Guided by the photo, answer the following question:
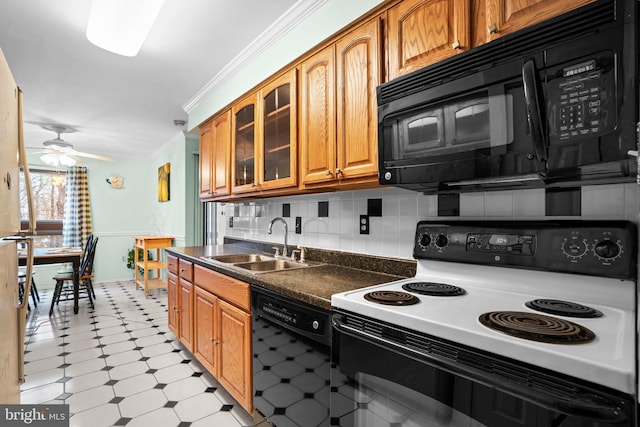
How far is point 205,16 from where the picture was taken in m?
1.95

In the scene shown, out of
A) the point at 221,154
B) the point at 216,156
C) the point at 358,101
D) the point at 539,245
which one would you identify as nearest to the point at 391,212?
the point at 358,101

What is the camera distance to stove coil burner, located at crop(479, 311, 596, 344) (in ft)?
2.35

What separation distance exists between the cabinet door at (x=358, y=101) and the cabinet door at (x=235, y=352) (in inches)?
38.4

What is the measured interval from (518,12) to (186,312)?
8.90 ft

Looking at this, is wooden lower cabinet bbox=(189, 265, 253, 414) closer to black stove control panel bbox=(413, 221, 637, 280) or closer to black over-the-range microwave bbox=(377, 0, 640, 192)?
black stove control panel bbox=(413, 221, 637, 280)

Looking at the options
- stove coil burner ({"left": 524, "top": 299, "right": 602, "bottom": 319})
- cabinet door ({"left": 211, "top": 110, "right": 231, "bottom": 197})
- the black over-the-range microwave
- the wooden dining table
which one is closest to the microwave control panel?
the black over-the-range microwave

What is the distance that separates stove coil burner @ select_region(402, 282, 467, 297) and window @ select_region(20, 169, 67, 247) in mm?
6419

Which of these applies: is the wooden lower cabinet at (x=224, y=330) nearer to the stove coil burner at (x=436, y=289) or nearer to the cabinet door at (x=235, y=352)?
the cabinet door at (x=235, y=352)

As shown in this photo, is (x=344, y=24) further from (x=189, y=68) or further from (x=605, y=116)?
(x=189, y=68)

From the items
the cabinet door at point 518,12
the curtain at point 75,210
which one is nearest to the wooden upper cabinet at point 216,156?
the cabinet door at point 518,12

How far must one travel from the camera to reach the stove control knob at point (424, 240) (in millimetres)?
1456

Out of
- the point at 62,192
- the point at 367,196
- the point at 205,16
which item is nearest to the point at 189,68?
the point at 205,16

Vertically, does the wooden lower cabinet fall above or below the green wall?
below
